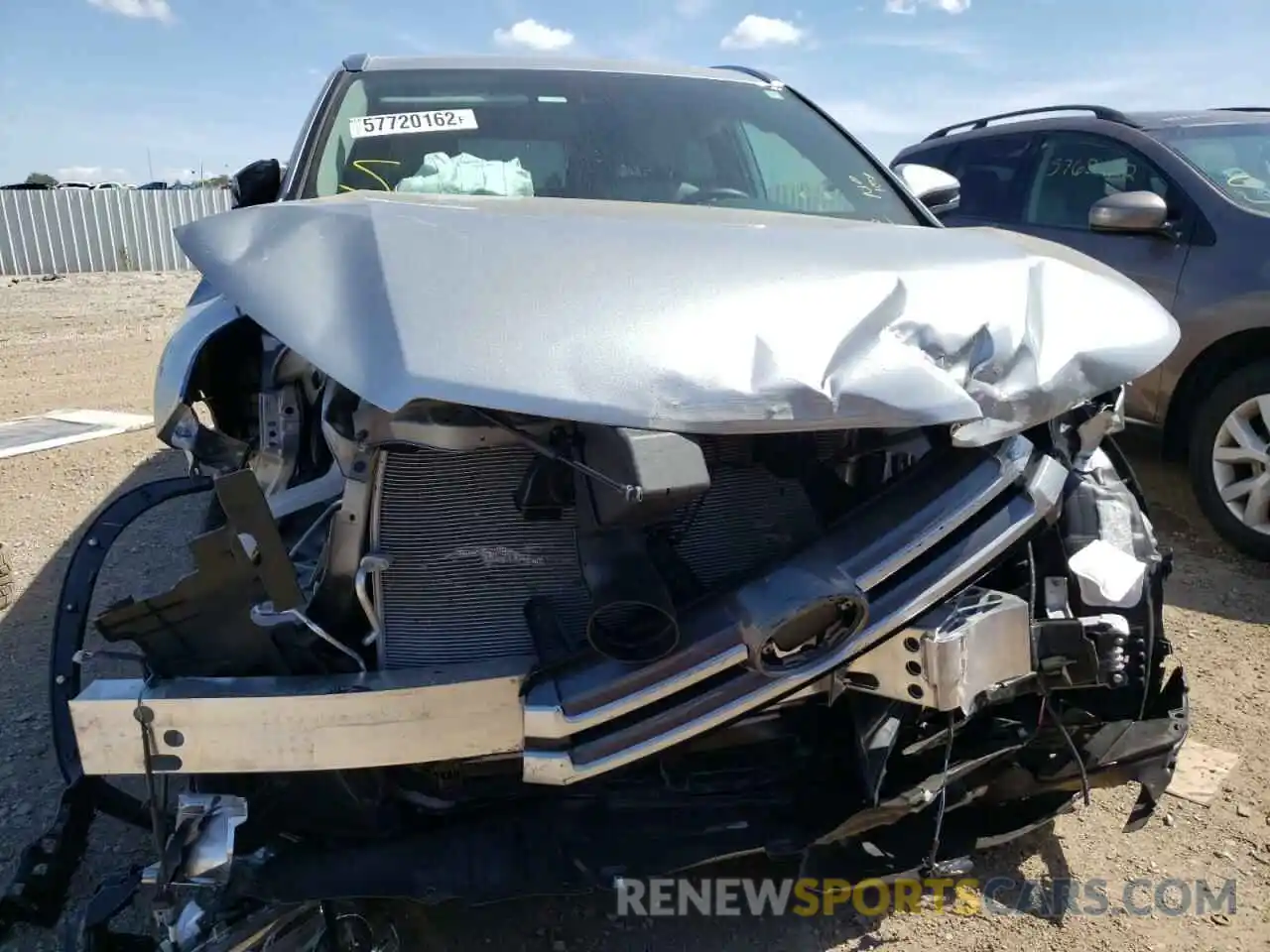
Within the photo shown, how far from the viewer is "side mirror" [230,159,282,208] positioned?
285cm

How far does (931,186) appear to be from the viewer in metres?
3.21

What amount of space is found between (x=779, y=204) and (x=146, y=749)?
7.37 feet

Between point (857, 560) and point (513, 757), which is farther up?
point (857, 560)

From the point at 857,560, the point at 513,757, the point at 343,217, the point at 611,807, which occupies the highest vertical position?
the point at 343,217

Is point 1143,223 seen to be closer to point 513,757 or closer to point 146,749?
point 513,757

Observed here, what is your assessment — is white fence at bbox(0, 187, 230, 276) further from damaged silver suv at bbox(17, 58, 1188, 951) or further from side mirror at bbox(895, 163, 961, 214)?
damaged silver suv at bbox(17, 58, 1188, 951)

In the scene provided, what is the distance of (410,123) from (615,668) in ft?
6.52

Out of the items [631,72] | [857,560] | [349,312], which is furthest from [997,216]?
[349,312]

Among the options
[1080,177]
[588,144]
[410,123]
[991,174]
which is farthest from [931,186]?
[991,174]

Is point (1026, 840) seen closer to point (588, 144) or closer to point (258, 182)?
point (588, 144)

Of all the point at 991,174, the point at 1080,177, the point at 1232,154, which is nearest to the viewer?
the point at 1232,154

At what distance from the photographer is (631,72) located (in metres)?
3.29

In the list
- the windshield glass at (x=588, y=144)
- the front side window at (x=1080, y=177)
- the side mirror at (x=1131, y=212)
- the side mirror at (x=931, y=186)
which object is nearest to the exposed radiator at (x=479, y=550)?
the windshield glass at (x=588, y=144)

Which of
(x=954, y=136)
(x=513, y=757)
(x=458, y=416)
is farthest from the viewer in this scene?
(x=954, y=136)
